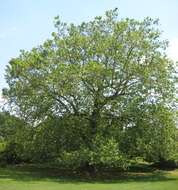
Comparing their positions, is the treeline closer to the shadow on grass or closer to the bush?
the bush

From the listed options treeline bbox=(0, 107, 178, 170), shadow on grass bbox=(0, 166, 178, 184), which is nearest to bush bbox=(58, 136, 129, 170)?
treeline bbox=(0, 107, 178, 170)

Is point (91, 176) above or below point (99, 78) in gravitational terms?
below

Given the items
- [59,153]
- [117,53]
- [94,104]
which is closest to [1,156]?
[59,153]

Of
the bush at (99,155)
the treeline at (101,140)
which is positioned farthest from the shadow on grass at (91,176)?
the bush at (99,155)

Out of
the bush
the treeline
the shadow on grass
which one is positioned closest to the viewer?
the bush

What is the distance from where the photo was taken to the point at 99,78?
111 feet

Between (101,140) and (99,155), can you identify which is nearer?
(99,155)

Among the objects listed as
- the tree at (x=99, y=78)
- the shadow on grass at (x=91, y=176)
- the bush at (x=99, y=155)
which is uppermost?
the tree at (x=99, y=78)

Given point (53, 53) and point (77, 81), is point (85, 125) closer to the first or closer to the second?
point (77, 81)

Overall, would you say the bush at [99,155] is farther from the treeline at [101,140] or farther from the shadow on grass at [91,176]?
the shadow on grass at [91,176]

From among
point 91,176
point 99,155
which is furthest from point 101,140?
point 91,176

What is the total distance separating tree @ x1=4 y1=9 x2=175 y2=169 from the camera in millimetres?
34500

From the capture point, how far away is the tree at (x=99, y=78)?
34500 millimetres

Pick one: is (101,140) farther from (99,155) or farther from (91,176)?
(91,176)
